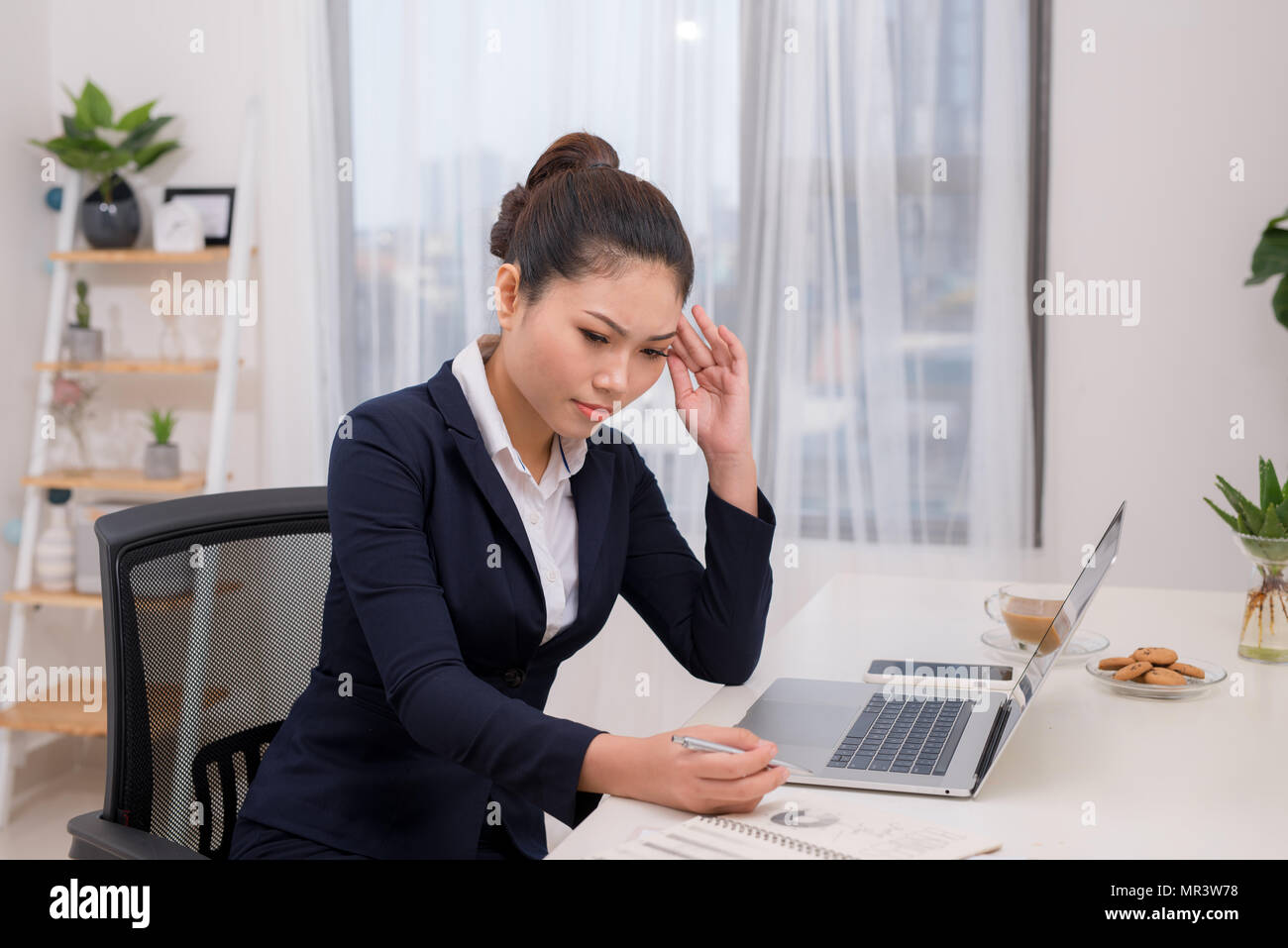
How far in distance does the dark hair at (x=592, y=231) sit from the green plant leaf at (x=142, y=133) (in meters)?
1.93

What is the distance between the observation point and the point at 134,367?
2.78 meters

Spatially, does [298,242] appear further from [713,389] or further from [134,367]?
[713,389]

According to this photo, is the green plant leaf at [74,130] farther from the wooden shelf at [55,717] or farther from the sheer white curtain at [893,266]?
the sheer white curtain at [893,266]

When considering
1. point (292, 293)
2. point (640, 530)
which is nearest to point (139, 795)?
point (640, 530)

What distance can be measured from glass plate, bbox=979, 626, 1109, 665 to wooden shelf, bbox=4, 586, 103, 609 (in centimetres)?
214

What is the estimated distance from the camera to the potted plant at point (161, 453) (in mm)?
2842

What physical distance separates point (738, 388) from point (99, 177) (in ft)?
7.25

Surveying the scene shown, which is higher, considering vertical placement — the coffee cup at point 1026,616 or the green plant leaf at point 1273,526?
the green plant leaf at point 1273,526

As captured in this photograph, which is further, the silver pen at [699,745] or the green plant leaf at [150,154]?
the green plant leaf at [150,154]

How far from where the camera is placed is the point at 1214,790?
104cm

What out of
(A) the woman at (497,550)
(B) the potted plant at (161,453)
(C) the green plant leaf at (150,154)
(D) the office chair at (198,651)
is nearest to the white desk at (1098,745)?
(A) the woman at (497,550)

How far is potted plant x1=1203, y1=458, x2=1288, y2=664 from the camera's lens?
4.68 feet

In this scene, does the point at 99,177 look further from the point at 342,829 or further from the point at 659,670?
the point at 342,829

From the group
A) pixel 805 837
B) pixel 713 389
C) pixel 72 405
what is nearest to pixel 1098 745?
pixel 805 837
